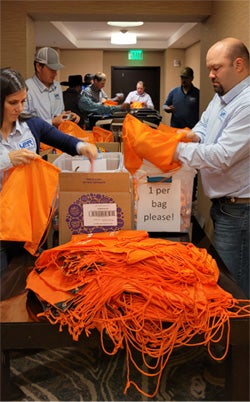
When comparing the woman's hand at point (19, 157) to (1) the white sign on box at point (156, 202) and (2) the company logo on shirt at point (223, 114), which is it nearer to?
(1) the white sign on box at point (156, 202)

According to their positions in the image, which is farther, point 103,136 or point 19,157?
point 103,136

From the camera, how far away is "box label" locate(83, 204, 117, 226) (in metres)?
1.83

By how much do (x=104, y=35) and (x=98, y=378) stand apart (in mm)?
10385

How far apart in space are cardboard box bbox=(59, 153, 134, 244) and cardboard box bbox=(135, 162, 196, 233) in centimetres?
16

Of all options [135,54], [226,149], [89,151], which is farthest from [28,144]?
[135,54]

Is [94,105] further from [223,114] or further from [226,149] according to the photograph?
[226,149]

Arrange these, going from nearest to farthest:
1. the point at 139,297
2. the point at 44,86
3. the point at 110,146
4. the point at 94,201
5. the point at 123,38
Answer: the point at 139,297 → the point at 94,201 → the point at 110,146 → the point at 44,86 → the point at 123,38

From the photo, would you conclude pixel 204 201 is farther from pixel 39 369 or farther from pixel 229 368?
pixel 229 368

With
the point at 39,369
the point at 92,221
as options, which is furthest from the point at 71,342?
the point at 39,369

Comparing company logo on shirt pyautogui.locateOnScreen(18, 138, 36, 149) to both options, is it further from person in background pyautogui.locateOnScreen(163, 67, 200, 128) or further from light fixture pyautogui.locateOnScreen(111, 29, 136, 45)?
light fixture pyautogui.locateOnScreen(111, 29, 136, 45)

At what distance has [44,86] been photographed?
3.95m

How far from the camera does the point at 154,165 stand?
1996mm

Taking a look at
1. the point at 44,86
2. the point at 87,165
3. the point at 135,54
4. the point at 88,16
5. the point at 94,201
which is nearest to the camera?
the point at 94,201

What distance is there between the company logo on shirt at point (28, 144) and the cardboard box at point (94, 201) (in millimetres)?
350
